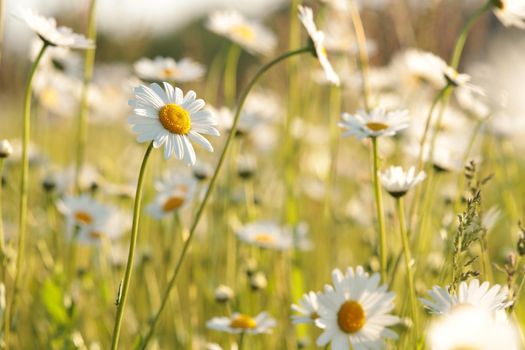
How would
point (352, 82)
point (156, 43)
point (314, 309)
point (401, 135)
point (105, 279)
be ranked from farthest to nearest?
point (156, 43) < point (352, 82) < point (401, 135) < point (105, 279) < point (314, 309)

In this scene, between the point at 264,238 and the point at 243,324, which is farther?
the point at 264,238

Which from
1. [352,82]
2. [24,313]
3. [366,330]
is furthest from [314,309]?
[352,82]

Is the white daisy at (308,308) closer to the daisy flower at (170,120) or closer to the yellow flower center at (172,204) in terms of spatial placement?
the daisy flower at (170,120)

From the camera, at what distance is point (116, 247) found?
7.15ft

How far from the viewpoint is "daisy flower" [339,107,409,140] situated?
3.97ft

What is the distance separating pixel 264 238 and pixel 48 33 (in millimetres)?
792

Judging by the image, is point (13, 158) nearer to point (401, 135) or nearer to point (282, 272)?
point (282, 272)

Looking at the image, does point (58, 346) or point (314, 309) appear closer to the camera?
point (314, 309)

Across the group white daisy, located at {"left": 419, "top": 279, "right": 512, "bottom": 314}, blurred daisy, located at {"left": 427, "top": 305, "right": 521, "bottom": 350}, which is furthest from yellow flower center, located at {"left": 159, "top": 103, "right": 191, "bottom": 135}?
blurred daisy, located at {"left": 427, "top": 305, "right": 521, "bottom": 350}

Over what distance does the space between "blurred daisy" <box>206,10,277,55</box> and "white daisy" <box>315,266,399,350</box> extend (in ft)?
3.71

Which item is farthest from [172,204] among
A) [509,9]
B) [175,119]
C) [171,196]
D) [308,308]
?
[509,9]

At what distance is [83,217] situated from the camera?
1.77 meters

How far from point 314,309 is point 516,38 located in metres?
9.19

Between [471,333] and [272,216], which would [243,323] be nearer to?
[471,333]
